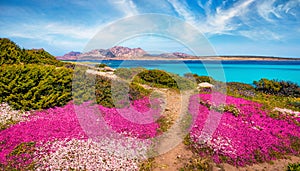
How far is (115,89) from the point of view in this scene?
12.5 meters

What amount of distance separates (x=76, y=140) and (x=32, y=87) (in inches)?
180

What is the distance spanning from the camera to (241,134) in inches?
383

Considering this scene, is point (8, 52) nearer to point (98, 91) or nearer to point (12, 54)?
point (12, 54)

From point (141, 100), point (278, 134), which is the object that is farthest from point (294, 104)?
point (141, 100)

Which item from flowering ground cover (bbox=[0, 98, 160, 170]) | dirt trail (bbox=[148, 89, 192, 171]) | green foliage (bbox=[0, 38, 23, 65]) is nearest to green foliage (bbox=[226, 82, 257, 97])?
dirt trail (bbox=[148, 89, 192, 171])

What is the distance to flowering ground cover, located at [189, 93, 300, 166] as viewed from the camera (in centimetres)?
806

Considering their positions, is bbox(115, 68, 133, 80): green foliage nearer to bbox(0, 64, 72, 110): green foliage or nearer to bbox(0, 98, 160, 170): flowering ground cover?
bbox(0, 64, 72, 110): green foliage

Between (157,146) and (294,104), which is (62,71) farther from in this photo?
(294,104)

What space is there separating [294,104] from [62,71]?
19.7 meters

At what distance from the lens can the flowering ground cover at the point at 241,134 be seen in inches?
317

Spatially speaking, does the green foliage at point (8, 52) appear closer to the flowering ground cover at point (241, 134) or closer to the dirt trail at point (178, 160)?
the dirt trail at point (178, 160)

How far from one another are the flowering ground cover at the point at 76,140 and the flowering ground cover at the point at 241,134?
8.83ft

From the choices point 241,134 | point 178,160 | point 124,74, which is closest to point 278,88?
point 241,134

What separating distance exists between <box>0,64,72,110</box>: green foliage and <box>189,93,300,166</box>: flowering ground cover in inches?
309
